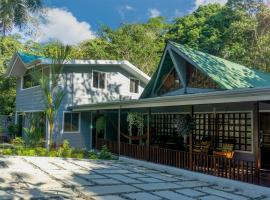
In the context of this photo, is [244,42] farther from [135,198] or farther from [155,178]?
[135,198]

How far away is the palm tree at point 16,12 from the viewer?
17969 millimetres

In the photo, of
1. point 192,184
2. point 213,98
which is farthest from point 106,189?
point 213,98

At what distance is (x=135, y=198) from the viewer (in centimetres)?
745

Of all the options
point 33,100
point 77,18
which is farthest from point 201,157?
point 77,18

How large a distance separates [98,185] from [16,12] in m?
13.6

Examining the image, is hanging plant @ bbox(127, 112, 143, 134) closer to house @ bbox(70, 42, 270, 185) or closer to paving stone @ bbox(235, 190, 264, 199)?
house @ bbox(70, 42, 270, 185)

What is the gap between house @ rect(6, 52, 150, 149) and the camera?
19.0 m

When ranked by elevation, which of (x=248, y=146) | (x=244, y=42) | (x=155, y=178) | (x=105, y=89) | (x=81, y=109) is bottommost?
(x=155, y=178)

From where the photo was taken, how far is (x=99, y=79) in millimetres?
20484

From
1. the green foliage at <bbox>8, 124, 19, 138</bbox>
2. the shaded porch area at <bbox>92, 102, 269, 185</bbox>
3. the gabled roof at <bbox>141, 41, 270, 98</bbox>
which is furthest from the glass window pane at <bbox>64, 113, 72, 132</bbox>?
the green foliage at <bbox>8, 124, 19, 138</bbox>

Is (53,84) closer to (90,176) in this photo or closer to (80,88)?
(80,88)

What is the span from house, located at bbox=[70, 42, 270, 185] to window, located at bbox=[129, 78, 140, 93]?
475 cm

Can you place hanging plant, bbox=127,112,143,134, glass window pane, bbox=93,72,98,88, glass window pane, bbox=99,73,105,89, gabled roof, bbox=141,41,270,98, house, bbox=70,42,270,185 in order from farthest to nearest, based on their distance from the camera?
glass window pane, bbox=99,73,105,89 → glass window pane, bbox=93,72,98,88 → hanging plant, bbox=127,112,143,134 → gabled roof, bbox=141,41,270,98 → house, bbox=70,42,270,185

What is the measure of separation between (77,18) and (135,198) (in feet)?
162
